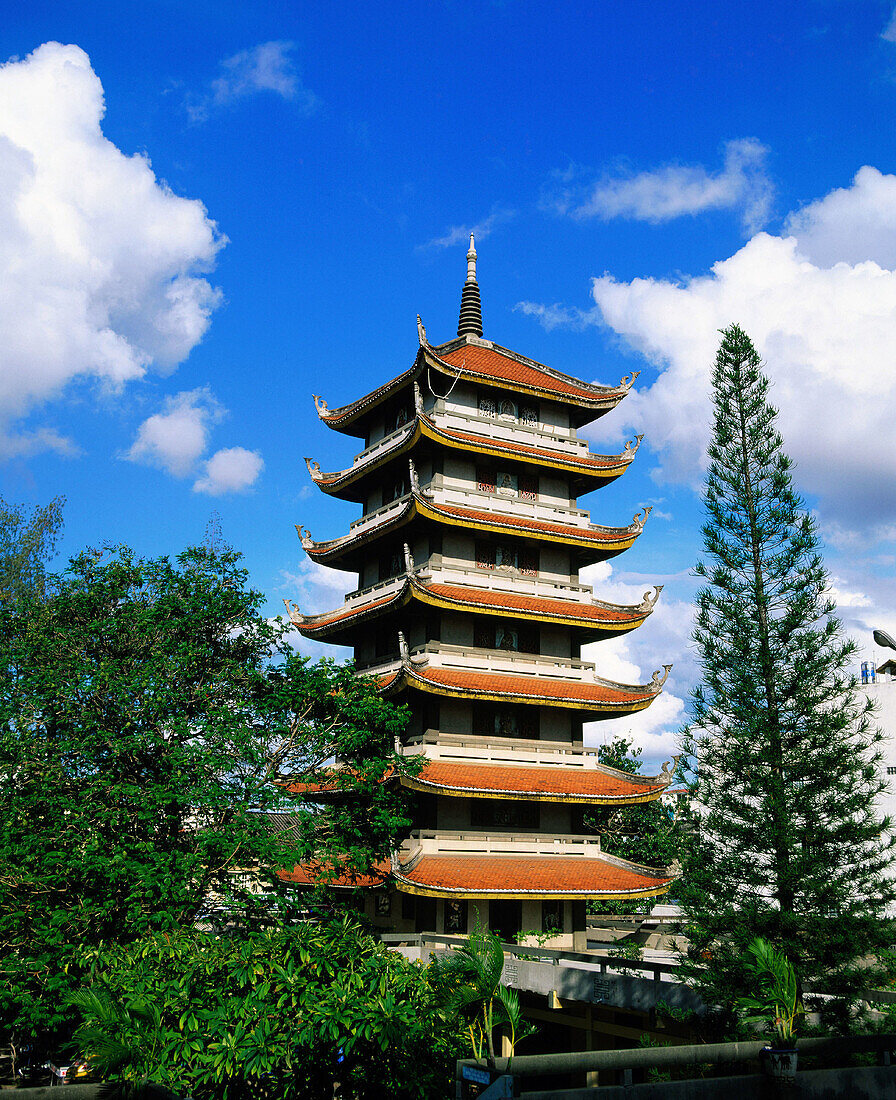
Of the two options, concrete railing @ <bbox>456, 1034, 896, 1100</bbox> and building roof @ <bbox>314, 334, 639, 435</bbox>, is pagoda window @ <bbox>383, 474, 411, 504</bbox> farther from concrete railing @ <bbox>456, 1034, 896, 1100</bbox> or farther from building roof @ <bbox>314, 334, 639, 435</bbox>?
concrete railing @ <bbox>456, 1034, 896, 1100</bbox>

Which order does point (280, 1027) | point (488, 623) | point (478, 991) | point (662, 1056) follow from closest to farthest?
1. point (662, 1056)
2. point (280, 1027)
3. point (478, 991)
4. point (488, 623)

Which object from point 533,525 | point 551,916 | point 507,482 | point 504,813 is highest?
point 507,482

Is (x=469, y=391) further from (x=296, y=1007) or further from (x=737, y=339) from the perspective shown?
(x=296, y=1007)

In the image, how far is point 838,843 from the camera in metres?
19.4

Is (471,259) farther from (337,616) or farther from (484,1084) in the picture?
(484,1084)

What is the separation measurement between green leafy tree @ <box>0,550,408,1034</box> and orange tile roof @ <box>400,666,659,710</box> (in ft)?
9.88

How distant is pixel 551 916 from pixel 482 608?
1076 cm

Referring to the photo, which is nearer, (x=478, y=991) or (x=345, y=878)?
(x=478, y=991)

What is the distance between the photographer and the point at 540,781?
3039 cm

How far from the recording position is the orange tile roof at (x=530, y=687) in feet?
97.3

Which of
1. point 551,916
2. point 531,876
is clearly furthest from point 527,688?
point 551,916

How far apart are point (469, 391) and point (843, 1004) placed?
24.6 m

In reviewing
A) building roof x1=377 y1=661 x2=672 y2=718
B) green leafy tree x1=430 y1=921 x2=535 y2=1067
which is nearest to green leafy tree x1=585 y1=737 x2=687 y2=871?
building roof x1=377 y1=661 x2=672 y2=718

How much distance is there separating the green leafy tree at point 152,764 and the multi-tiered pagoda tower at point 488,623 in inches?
113
